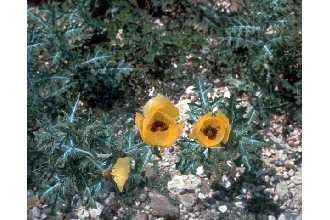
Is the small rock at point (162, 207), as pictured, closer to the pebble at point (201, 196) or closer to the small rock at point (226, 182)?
the pebble at point (201, 196)

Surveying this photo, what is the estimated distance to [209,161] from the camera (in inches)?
110

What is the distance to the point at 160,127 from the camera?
2.68m

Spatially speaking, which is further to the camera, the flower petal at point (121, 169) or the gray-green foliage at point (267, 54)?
the gray-green foliage at point (267, 54)

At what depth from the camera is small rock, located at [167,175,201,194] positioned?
295 cm

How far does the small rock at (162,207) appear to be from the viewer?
2918 millimetres

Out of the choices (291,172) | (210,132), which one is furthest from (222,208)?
(210,132)

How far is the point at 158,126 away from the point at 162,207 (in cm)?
41

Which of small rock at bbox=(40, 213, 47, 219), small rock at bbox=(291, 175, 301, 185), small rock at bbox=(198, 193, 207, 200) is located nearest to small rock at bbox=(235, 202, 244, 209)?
small rock at bbox=(198, 193, 207, 200)

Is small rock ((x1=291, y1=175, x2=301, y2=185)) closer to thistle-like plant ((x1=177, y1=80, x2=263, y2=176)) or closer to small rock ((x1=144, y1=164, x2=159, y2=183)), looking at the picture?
thistle-like plant ((x1=177, y1=80, x2=263, y2=176))

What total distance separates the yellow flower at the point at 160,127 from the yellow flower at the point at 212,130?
8 centimetres

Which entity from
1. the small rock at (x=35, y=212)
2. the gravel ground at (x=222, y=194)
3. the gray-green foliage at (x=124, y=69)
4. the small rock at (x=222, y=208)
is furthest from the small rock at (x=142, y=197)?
the small rock at (x=35, y=212)

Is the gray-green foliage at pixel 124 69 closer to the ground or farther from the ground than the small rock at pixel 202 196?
farther from the ground

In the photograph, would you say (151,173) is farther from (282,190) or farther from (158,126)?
(282,190)

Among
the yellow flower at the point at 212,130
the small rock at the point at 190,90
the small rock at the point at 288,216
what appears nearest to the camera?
the yellow flower at the point at 212,130
